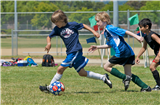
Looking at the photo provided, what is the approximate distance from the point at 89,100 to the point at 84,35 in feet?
41.6

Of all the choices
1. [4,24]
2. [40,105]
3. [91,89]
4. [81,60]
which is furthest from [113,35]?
[4,24]

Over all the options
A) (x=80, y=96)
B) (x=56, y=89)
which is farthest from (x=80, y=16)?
(x=80, y=96)

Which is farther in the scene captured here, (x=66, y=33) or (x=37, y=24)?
(x=37, y=24)

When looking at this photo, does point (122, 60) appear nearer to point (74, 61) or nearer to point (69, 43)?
point (74, 61)

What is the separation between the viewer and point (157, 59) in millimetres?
5914

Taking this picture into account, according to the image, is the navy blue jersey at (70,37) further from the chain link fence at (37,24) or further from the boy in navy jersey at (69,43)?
the chain link fence at (37,24)

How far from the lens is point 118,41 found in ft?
19.5

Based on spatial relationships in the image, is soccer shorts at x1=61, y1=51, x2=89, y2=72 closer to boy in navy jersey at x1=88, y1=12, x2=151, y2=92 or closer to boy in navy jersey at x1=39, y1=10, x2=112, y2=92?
boy in navy jersey at x1=39, y1=10, x2=112, y2=92

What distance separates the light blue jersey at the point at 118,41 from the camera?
5.88 meters

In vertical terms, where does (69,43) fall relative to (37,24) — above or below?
below

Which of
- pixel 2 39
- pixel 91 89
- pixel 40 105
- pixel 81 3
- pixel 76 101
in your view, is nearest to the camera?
pixel 40 105

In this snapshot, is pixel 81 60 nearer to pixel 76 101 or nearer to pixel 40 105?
pixel 76 101

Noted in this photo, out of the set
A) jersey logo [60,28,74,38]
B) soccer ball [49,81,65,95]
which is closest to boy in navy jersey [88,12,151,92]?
jersey logo [60,28,74,38]

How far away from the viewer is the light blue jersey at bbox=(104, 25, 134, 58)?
5.88 meters
